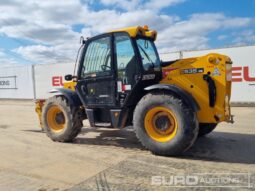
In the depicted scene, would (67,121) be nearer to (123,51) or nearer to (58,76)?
(123,51)

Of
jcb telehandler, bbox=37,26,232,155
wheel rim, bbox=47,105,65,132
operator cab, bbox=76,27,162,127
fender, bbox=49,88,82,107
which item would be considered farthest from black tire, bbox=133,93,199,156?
wheel rim, bbox=47,105,65,132

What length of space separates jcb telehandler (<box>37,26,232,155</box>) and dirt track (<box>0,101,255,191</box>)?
1.37 feet

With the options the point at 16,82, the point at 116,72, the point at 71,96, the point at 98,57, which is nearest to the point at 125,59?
the point at 116,72

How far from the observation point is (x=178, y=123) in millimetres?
5445

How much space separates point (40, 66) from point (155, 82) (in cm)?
1547

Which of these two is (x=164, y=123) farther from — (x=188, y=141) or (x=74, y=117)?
(x=74, y=117)

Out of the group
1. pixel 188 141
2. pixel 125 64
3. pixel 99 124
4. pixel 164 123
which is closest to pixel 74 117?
pixel 99 124

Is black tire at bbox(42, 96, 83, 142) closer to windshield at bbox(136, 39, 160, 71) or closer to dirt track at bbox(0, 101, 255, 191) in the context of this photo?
dirt track at bbox(0, 101, 255, 191)

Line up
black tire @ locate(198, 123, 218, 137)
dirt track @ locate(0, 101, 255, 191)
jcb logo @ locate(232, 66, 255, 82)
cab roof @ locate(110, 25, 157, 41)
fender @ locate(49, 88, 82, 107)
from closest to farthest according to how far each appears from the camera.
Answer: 1. dirt track @ locate(0, 101, 255, 191)
2. cab roof @ locate(110, 25, 157, 41)
3. black tire @ locate(198, 123, 218, 137)
4. fender @ locate(49, 88, 82, 107)
5. jcb logo @ locate(232, 66, 255, 82)

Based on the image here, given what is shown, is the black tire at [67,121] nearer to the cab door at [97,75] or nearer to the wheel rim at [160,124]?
the cab door at [97,75]

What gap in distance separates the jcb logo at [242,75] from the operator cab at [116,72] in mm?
8004

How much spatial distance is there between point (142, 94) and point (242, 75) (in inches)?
345

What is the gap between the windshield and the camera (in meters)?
6.29

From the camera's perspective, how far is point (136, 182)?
4.41 metres
